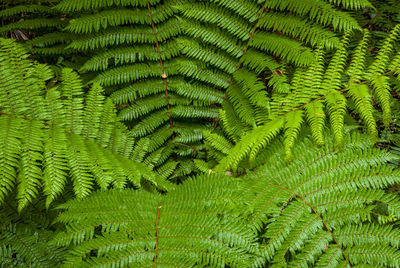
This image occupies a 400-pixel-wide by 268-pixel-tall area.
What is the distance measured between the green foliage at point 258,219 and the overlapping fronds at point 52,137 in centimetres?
21

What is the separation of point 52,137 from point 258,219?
144cm

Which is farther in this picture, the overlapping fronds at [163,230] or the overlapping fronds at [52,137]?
the overlapping fronds at [52,137]

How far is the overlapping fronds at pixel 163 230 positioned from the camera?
166 cm

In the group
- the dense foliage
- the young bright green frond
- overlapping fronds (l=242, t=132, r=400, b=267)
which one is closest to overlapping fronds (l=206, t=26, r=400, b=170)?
the dense foliage

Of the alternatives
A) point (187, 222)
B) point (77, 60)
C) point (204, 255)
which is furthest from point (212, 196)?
point (77, 60)

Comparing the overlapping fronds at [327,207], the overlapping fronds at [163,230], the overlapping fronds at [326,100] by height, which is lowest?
the overlapping fronds at [163,230]

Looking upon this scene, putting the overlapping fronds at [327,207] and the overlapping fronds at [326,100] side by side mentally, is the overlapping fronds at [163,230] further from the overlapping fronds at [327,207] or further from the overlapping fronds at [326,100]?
the overlapping fronds at [326,100]

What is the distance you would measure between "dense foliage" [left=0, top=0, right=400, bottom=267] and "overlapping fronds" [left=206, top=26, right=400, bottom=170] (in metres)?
0.01

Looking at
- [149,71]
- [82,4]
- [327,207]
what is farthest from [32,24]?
[327,207]

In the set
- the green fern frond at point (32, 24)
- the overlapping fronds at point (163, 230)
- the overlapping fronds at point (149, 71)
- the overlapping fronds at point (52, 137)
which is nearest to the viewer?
the overlapping fronds at point (163, 230)

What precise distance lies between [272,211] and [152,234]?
76cm

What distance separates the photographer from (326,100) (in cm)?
204

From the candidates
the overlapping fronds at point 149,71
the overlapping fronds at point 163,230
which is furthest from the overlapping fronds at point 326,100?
the overlapping fronds at point 149,71

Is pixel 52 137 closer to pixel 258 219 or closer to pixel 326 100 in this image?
pixel 258 219
